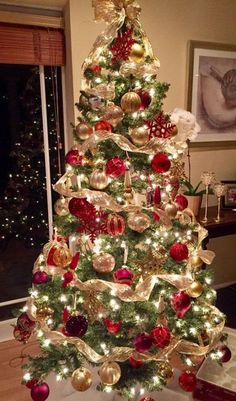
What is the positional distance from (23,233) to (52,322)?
1.36 m

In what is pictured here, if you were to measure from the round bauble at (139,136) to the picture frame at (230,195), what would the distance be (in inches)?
55.2

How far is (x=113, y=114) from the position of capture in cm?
132

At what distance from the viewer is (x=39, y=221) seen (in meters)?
2.77

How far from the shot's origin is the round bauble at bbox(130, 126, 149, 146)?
1.32 m

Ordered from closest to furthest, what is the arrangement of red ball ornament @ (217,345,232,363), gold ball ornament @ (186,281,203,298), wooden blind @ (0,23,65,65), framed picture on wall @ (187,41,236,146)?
gold ball ornament @ (186,281,203,298) < red ball ornament @ (217,345,232,363) < wooden blind @ (0,23,65,65) < framed picture on wall @ (187,41,236,146)

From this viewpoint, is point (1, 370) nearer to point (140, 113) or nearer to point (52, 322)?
point (52, 322)

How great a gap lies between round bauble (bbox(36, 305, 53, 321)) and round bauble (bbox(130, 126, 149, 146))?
90 cm

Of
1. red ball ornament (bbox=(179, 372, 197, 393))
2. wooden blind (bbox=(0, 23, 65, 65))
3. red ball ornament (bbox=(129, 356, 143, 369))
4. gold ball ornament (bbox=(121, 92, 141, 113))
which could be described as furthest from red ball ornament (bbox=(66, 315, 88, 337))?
wooden blind (bbox=(0, 23, 65, 65))

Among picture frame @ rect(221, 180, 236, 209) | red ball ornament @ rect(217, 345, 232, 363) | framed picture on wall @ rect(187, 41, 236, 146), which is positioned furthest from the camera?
picture frame @ rect(221, 180, 236, 209)

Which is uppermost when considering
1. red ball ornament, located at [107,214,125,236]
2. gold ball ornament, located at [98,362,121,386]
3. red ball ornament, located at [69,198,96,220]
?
red ball ornament, located at [69,198,96,220]

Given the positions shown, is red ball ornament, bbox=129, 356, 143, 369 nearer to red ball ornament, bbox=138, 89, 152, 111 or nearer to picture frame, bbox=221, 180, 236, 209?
red ball ornament, bbox=138, 89, 152, 111

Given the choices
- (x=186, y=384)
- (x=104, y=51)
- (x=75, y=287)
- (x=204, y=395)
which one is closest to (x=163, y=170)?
(x=104, y=51)

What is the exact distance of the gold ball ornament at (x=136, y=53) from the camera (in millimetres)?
Result: 1324

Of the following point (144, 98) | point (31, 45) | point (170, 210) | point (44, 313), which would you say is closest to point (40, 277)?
point (44, 313)
